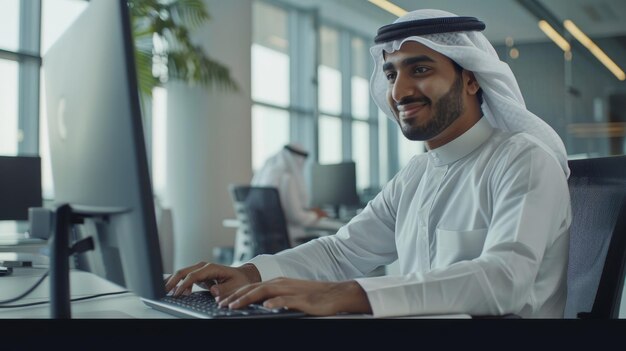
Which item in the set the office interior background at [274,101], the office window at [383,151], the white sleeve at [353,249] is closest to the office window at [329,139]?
the office interior background at [274,101]

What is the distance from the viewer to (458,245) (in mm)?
1340

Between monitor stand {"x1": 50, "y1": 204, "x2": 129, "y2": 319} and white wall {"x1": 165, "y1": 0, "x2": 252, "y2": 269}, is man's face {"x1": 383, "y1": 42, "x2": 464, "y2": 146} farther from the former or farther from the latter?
white wall {"x1": 165, "y1": 0, "x2": 252, "y2": 269}

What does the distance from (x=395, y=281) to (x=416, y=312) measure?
53 millimetres

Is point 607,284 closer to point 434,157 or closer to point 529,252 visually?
point 529,252

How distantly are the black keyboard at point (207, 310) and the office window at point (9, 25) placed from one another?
4.16 m

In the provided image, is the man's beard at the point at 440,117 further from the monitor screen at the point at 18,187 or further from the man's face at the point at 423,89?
the monitor screen at the point at 18,187

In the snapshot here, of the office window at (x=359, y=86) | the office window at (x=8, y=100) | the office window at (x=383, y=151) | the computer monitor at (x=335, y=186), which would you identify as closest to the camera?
the office window at (x=8, y=100)

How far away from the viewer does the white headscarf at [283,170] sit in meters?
5.61

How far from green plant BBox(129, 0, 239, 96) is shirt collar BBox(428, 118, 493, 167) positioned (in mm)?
3591

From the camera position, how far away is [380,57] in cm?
165

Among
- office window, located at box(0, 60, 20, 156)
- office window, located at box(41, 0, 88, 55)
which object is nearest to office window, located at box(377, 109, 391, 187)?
office window, located at box(0, 60, 20, 156)

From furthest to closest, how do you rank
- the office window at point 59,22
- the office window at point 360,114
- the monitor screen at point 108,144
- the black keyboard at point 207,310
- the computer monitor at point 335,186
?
the office window at point 360,114, the computer monitor at point 335,186, the office window at point 59,22, the black keyboard at point 207,310, the monitor screen at point 108,144

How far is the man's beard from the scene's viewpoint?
1.45m
